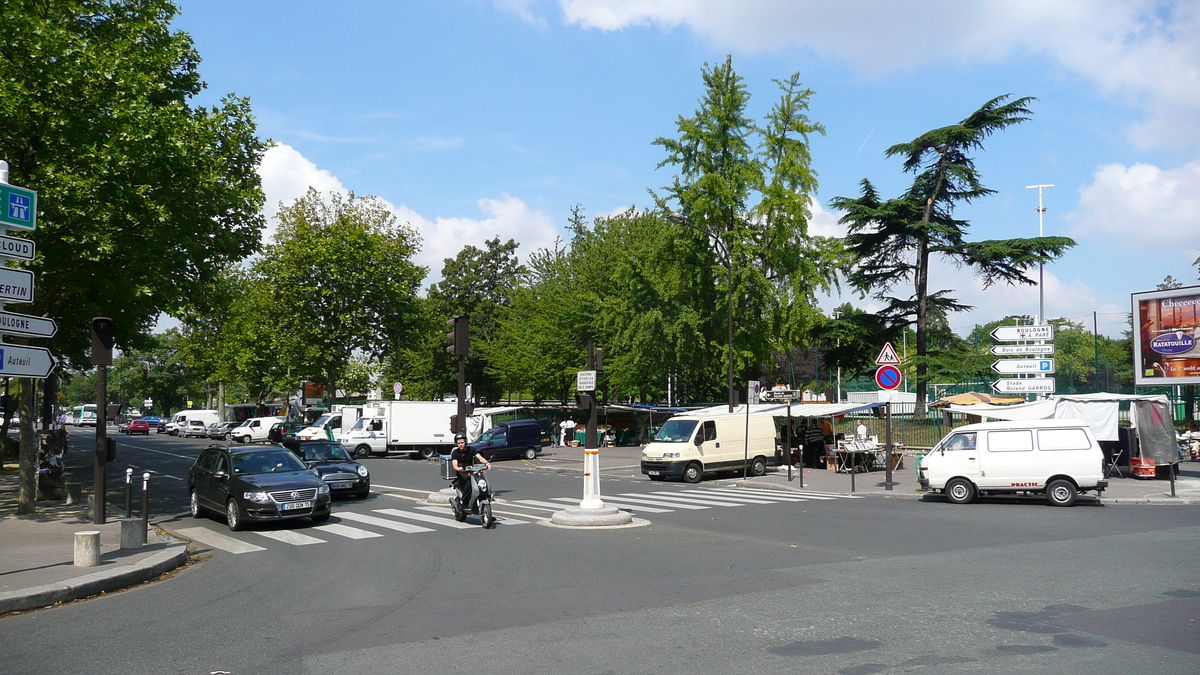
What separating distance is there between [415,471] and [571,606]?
80.1 ft

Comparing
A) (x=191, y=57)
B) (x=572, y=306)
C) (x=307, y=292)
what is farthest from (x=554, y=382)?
(x=191, y=57)

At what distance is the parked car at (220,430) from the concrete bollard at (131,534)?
2084 inches

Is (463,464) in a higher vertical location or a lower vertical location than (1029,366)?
lower

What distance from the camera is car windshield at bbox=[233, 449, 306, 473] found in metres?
16.5

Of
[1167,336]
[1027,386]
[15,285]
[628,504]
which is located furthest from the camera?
[1167,336]

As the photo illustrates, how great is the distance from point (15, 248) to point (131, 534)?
4865mm

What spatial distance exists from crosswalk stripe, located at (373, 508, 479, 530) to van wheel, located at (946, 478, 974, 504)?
11.6 m

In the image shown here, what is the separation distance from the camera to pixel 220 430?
64.9 m

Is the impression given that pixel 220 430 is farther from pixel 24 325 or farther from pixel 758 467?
pixel 24 325

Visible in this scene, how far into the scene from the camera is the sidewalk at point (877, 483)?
20.3 metres

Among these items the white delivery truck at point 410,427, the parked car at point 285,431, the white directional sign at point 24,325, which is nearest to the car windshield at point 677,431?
the white delivery truck at point 410,427

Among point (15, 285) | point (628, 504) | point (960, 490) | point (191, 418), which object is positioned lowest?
point (628, 504)

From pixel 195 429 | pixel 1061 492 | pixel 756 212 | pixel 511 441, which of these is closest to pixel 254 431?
pixel 195 429

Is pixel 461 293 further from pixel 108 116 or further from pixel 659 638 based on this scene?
pixel 659 638
